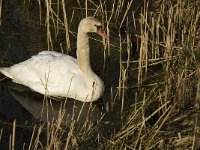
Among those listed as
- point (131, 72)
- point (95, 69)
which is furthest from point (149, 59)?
point (95, 69)

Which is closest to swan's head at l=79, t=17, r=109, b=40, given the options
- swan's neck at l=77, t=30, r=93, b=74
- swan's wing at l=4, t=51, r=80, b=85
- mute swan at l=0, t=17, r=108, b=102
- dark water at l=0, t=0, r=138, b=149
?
mute swan at l=0, t=17, r=108, b=102

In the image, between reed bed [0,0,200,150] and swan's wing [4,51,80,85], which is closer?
reed bed [0,0,200,150]

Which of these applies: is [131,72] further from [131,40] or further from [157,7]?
[157,7]

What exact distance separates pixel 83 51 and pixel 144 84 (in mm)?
1081

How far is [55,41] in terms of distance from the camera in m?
10.2

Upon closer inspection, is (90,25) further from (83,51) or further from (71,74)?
(71,74)

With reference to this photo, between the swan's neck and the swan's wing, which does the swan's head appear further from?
the swan's wing

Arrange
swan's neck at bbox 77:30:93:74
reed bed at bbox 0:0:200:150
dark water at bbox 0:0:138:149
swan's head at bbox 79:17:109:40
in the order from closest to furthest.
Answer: reed bed at bbox 0:0:200:150 → dark water at bbox 0:0:138:149 → swan's head at bbox 79:17:109:40 → swan's neck at bbox 77:30:93:74

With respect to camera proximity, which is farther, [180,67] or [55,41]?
[55,41]

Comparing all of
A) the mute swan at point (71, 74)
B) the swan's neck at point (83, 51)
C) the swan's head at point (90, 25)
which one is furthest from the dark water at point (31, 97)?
the swan's head at point (90, 25)

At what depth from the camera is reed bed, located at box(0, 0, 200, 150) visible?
619cm

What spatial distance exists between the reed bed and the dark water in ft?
0.17

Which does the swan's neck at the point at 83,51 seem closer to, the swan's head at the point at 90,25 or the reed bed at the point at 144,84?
the swan's head at the point at 90,25

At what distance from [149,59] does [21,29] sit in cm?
A: 271
